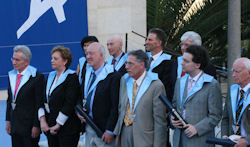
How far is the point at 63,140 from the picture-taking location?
212 inches

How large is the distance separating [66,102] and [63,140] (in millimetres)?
500

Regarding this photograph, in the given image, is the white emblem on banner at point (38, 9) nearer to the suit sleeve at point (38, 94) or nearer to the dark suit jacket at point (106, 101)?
the suit sleeve at point (38, 94)

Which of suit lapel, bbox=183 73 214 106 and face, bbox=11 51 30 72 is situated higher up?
face, bbox=11 51 30 72

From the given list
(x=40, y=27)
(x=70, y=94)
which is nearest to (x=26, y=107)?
(x=70, y=94)

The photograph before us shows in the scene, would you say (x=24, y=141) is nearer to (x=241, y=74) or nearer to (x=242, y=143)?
(x=242, y=143)

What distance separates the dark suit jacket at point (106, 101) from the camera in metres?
5.03

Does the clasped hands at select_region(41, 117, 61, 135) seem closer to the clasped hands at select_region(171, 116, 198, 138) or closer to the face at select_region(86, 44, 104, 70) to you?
the face at select_region(86, 44, 104, 70)

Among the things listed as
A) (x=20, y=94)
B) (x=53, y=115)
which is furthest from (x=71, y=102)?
(x=20, y=94)

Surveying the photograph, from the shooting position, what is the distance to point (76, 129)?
5492 mm

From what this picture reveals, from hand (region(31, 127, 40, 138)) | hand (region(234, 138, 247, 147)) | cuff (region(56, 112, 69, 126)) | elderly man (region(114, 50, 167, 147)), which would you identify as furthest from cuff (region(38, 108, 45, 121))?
hand (region(234, 138, 247, 147))

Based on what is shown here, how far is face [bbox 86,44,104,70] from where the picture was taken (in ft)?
17.0

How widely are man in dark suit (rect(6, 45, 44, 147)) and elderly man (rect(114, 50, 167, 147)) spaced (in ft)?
4.66

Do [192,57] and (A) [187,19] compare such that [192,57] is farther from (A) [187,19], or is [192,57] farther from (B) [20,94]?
(A) [187,19]

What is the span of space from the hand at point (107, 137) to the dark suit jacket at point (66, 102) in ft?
2.05
